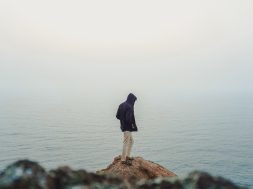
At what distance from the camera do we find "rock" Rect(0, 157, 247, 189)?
12.6ft

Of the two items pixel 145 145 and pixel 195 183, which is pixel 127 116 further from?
pixel 145 145

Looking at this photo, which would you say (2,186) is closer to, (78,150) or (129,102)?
(129,102)

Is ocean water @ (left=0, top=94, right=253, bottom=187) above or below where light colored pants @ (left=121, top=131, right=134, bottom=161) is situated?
below

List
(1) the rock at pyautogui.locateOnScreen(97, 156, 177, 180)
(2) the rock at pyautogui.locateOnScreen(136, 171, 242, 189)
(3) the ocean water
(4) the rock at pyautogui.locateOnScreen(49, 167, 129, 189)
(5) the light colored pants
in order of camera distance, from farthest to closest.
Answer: (3) the ocean water < (1) the rock at pyautogui.locateOnScreen(97, 156, 177, 180) < (5) the light colored pants < (4) the rock at pyautogui.locateOnScreen(49, 167, 129, 189) < (2) the rock at pyautogui.locateOnScreen(136, 171, 242, 189)

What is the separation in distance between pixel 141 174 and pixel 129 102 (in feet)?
12.9

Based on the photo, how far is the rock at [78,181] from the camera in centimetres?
384

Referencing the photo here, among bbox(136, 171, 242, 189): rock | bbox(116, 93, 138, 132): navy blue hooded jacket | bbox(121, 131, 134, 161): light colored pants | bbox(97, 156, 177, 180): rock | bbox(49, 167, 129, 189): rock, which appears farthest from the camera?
bbox(97, 156, 177, 180): rock

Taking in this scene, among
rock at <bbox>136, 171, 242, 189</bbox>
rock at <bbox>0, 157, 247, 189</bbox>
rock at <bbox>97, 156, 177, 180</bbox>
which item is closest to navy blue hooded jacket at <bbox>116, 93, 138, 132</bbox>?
rock at <bbox>97, 156, 177, 180</bbox>

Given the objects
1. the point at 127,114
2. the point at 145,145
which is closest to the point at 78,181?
the point at 127,114

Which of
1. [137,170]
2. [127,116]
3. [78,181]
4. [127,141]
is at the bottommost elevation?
[137,170]

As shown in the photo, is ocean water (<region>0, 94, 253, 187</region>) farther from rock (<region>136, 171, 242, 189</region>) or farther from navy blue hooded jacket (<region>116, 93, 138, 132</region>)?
rock (<region>136, 171, 242, 189</region>)

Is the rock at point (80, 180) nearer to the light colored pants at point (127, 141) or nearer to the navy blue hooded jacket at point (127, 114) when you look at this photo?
the navy blue hooded jacket at point (127, 114)

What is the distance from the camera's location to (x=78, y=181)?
13.6 feet

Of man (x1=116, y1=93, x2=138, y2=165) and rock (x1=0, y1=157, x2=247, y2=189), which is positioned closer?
rock (x1=0, y1=157, x2=247, y2=189)
